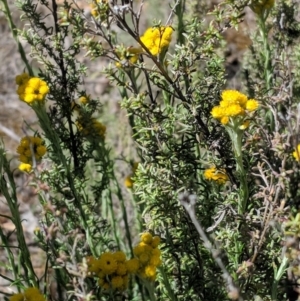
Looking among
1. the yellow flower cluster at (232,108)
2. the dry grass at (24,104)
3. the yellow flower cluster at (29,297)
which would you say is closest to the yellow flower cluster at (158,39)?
the yellow flower cluster at (232,108)

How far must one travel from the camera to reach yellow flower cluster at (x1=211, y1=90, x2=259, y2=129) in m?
1.66

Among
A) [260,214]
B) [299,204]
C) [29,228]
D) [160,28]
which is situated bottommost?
[260,214]

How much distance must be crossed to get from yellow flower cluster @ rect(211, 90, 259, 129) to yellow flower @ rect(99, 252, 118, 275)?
46 cm

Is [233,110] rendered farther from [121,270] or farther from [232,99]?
[121,270]

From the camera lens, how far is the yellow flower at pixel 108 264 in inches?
60.2

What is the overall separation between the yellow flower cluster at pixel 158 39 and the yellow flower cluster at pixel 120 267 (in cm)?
65

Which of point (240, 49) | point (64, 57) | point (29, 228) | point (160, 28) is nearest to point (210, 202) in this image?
point (160, 28)

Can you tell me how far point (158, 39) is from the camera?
6.37ft

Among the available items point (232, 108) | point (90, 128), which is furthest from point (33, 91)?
point (232, 108)

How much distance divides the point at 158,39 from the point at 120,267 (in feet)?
2.45

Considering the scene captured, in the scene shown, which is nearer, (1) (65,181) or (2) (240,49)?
(1) (65,181)

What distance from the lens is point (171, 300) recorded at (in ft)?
6.08

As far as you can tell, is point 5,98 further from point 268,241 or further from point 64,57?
point 268,241

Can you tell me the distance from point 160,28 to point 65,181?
2.62 feet
